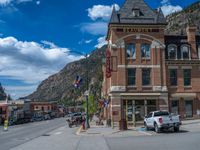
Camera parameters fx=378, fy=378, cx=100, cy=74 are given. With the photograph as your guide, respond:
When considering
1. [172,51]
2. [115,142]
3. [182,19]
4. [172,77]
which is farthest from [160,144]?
Answer: [182,19]

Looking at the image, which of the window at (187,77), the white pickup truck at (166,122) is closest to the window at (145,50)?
the window at (187,77)

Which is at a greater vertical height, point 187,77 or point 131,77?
point 187,77

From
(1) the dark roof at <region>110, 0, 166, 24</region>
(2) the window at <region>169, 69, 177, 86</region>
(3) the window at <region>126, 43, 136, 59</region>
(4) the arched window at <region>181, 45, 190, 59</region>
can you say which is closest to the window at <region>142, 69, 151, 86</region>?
(3) the window at <region>126, 43, 136, 59</region>

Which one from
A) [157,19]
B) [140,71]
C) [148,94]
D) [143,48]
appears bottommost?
[148,94]

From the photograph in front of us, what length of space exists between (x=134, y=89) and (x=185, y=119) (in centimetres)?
740

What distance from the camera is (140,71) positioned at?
46750 mm

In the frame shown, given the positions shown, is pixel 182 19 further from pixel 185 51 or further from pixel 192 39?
pixel 185 51

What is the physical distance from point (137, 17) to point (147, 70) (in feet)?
22.6

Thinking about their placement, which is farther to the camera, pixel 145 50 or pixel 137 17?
pixel 137 17

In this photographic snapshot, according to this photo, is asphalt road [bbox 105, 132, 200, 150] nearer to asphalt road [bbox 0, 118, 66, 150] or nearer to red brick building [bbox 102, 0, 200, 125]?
asphalt road [bbox 0, 118, 66, 150]

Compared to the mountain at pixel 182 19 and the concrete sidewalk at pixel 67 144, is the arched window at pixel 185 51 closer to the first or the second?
the concrete sidewalk at pixel 67 144

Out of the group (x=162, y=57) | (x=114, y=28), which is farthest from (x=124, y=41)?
(x=162, y=57)

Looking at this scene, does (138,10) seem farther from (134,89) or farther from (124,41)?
(134,89)

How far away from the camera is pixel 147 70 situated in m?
47.0
